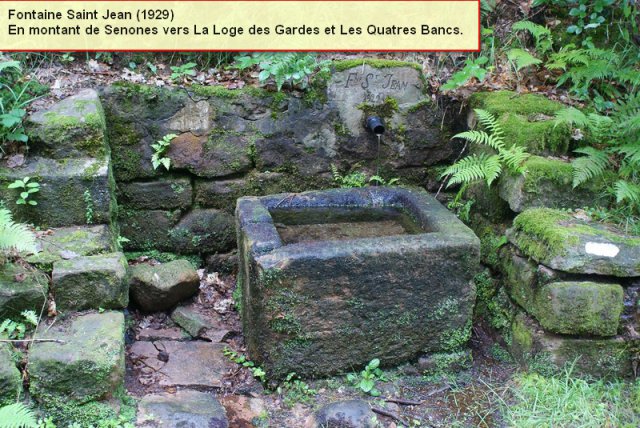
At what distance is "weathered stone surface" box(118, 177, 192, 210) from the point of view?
455cm

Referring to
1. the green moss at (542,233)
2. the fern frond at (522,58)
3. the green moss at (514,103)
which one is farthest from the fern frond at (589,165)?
the fern frond at (522,58)

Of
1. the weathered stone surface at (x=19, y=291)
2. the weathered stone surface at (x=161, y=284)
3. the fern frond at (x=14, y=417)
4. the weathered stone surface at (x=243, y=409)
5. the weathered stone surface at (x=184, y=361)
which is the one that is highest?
the weathered stone surface at (x=19, y=291)

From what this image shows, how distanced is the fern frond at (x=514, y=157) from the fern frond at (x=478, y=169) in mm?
59

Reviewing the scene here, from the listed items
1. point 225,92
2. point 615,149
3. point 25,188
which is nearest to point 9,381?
point 25,188

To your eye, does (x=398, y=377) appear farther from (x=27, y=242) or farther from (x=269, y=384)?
(x=27, y=242)

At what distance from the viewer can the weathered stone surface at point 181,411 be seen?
301 cm

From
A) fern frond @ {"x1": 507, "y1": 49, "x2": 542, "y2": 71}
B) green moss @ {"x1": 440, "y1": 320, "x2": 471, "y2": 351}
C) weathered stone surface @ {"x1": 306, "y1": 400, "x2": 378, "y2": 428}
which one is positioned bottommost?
weathered stone surface @ {"x1": 306, "y1": 400, "x2": 378, "y2": 428}

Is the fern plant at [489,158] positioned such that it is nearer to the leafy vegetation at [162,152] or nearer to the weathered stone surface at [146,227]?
the leafy vegetation at [162,152]

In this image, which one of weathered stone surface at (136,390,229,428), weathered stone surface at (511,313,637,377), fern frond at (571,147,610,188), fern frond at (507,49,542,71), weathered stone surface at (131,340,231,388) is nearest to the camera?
weathered stone surface at (136,390,229,428)

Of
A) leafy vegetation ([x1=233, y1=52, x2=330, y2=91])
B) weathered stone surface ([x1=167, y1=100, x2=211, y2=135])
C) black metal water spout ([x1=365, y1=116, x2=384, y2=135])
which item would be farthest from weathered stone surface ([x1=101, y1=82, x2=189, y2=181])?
black metal water spout ([x1=365, y1=116, x2=384, y2=135])

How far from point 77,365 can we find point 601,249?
9.60 feet

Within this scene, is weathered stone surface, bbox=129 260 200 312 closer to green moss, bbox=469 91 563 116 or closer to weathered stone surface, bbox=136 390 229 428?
weathered stone surface, bbox=136 390 229 428

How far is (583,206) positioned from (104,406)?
3248mm

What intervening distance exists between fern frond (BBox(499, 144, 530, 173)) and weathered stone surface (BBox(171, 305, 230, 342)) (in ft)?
7.61
